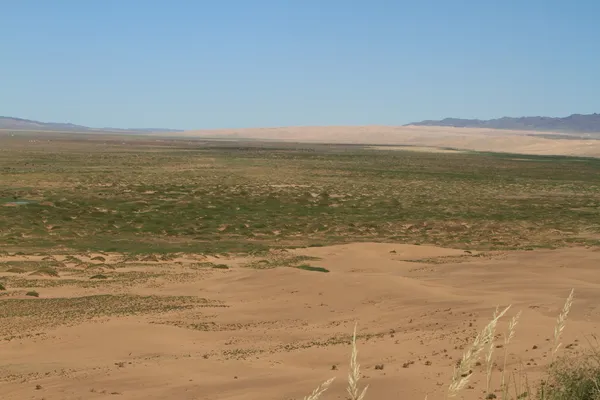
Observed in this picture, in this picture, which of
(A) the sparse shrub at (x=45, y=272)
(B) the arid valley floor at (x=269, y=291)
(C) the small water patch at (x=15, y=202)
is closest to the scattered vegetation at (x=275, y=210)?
(B) the arid valley floor at (x=269, y=291)

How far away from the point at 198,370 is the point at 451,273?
1136 centimetres

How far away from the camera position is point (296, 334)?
46.1 feet

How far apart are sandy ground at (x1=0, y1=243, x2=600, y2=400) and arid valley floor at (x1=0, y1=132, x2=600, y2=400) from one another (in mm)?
54

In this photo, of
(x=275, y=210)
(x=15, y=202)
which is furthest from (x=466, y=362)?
(x=15, y=202)

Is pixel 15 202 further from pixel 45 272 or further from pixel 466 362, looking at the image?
pixel 466 362

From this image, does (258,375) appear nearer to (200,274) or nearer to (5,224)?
(200,274)

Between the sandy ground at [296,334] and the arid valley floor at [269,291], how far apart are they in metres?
0.05

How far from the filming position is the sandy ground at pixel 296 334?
9680mm

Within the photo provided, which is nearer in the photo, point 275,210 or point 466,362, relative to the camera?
point 466,362

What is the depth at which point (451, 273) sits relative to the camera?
815 inches

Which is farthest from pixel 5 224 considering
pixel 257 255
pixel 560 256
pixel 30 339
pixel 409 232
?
pixel 560 256

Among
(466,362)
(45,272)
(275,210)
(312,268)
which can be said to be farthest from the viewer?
(275,210)

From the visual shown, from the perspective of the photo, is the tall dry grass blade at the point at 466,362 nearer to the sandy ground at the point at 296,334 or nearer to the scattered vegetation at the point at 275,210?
the sandy ground at the point at 296,334

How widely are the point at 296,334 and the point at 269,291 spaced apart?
15.0 ft
